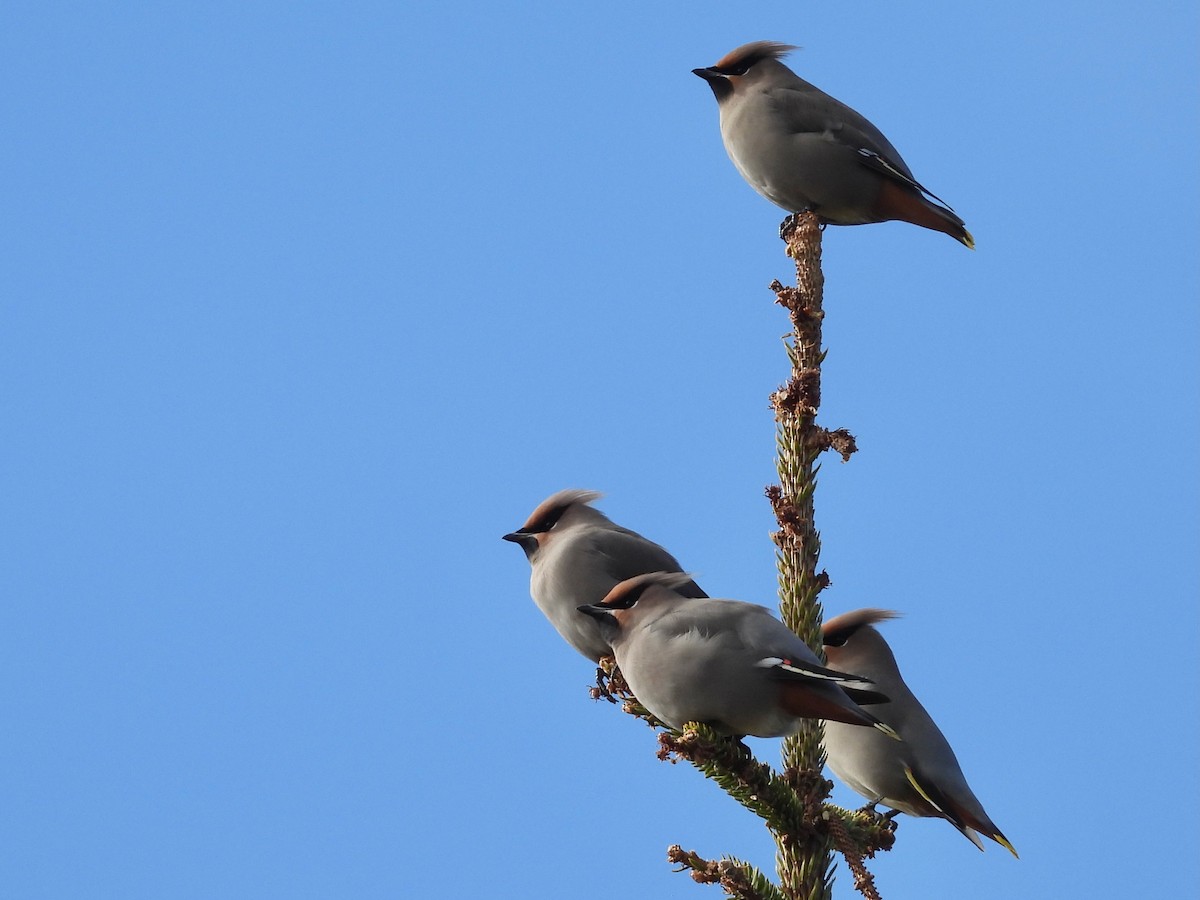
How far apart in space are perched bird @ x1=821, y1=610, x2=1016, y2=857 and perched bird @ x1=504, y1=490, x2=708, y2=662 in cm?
61

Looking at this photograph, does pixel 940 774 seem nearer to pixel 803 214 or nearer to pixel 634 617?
Answer: pixel 634 617

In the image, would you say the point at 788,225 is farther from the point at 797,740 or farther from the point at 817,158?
the point at 797,740

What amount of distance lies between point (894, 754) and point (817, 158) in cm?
198

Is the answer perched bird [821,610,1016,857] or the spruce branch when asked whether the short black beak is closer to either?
the spruce branch

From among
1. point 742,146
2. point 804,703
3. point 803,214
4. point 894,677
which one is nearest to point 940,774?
point 894,677

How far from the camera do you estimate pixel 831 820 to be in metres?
3.13

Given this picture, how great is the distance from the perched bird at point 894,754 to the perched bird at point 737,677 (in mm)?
882

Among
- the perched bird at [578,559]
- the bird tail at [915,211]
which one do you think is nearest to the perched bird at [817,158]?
the bird tail at [915,211]

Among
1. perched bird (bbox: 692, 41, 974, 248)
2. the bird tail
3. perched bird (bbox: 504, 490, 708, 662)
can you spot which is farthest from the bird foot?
perched bird (bbox: 504, 490, 708, 662)

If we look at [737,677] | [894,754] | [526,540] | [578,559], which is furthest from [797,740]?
[526,540]

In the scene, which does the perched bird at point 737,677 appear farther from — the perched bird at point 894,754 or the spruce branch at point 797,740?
the perched bird at point 894,754

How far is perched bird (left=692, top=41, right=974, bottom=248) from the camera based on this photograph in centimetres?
496

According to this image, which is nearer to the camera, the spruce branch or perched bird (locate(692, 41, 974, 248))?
the spruce branch

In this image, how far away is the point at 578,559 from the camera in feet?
14.4
